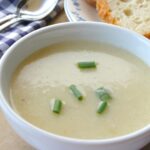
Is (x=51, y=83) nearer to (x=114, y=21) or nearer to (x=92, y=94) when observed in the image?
(x=92, y=94)

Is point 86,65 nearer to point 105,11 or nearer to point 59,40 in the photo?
point 59,40

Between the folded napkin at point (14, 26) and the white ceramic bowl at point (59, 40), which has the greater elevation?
the white ceramic bowl at point (59, 40)

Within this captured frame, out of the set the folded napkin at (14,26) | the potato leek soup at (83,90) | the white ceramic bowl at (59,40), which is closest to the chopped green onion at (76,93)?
the potato leek soup at (83,90)

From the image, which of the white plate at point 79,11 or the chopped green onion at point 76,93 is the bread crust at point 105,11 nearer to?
the white plate at point 79,11

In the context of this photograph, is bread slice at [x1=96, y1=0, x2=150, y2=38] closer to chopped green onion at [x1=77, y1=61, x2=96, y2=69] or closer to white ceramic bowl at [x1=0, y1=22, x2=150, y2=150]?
white ceramic bowl at [x1=0, y1=22, x2=150, y2=150]

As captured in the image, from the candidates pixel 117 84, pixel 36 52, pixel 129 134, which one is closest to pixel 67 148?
pixel 129 134

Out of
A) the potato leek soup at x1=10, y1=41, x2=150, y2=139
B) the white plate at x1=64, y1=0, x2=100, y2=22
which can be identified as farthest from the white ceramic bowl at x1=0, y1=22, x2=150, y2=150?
the white plate at x1=64, y1=0, x2=100, y2=22
